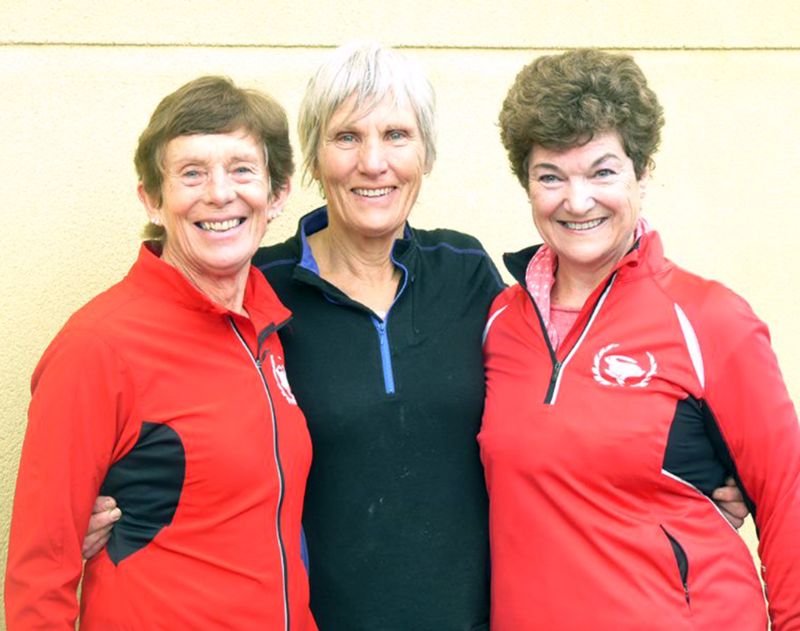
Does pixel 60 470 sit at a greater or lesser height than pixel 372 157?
lesser

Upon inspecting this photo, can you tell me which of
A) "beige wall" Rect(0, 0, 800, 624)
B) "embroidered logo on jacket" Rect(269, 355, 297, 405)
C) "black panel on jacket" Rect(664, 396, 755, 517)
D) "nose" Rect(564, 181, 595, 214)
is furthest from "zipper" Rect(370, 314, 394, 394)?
"beige wall" Rect(0, 0, 800, 624)

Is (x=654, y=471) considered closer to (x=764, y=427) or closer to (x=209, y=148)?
(x=764, y=427)

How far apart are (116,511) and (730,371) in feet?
4.43

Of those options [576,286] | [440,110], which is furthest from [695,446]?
[440,110]

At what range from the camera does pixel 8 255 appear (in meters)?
3.17

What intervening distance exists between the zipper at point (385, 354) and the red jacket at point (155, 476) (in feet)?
1.05

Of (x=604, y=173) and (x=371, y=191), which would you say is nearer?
(x=604, y=173)

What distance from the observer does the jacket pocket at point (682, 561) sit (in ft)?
7.69

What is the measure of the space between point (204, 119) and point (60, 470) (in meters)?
0.82

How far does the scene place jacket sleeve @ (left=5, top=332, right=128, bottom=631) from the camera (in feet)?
7.10

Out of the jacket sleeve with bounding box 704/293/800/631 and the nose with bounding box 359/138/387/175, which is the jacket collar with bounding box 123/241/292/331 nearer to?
the nose with bounding box 359/138/387/175

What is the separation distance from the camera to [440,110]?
3715 millimetres

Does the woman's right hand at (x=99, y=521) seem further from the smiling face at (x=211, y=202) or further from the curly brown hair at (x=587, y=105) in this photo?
the curly brown hair at (x=587, y=105)

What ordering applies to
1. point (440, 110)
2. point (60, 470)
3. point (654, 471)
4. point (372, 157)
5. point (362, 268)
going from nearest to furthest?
point (60, 470) → point (654, 471) → point (372, 157) → point (362, 268) → point (440, 110)
